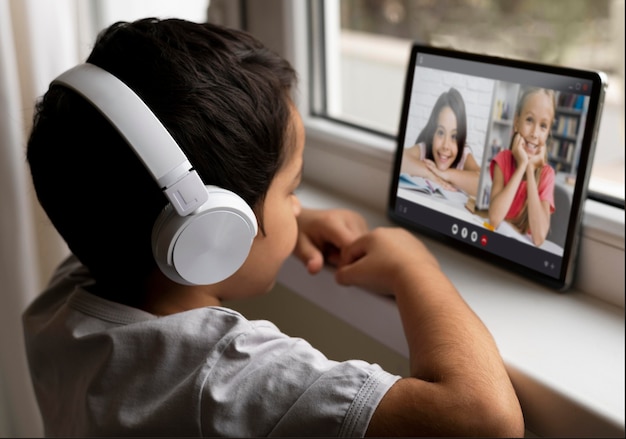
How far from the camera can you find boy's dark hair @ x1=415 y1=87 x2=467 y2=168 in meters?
0.68

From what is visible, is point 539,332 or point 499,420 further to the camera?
point 539,332

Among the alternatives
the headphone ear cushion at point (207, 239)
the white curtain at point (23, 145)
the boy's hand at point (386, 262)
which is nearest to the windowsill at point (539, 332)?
the boy's hand at point (386, 262)

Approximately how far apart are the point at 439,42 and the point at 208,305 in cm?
54

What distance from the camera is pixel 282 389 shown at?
1.90 feet

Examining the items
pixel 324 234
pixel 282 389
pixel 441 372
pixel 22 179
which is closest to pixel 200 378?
pixel 282 389

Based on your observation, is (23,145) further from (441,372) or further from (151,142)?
(441,372)

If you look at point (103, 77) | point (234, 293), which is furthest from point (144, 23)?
point (234, 293)

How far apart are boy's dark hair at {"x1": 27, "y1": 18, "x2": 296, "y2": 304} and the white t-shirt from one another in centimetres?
6

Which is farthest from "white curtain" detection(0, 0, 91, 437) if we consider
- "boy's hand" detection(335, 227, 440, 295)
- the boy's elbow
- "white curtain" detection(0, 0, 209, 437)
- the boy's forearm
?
the boy's elbow

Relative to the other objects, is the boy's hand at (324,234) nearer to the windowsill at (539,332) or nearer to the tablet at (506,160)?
the windowsill at (539,332)

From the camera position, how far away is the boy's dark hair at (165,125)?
559mm

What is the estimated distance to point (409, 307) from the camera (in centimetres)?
67

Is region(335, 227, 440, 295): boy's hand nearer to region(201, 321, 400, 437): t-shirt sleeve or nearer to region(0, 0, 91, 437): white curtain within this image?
region(201, 321, 400, 437): t-shirt sleeve

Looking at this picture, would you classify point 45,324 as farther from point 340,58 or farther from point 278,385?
point 340,58
